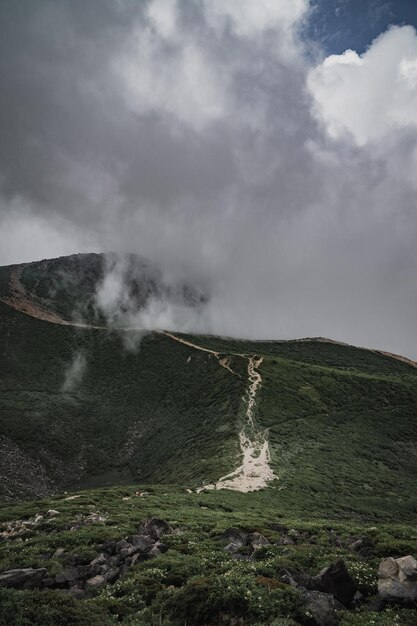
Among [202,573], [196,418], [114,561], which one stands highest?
[202,573]

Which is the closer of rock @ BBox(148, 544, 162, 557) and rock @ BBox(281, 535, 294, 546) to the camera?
rock @ BBox(148, 544, 162, 557)

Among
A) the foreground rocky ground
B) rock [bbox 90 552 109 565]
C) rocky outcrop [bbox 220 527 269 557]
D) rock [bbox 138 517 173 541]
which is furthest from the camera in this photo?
rock [bbox 138 517 173 541]

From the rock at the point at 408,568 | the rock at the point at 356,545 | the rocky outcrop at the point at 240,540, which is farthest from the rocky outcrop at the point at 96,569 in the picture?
the rock at the point at 408,568

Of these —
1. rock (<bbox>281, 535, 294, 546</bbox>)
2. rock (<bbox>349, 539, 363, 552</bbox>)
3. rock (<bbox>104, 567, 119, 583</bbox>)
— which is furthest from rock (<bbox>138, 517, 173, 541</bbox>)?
rock (<bbox>349, 539, 363, 552</bbox>)

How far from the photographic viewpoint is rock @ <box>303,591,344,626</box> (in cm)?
1102

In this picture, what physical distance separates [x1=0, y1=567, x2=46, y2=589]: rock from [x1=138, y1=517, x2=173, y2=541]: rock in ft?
24.9

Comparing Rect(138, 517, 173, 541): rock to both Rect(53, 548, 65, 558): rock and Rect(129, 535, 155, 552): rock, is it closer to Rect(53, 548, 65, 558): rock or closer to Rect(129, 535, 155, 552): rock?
Rect(129, 535, 155, 552): rock

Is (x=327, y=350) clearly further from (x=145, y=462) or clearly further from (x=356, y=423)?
(x=145, y=462)

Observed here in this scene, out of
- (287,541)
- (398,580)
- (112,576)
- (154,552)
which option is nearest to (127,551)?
(154,552)

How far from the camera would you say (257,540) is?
1953 cm

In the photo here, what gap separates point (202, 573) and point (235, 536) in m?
6.19

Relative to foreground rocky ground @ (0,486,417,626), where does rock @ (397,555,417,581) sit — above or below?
above

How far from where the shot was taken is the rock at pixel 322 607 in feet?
36.1

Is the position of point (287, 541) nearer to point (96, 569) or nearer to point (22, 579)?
point (96, 569)
